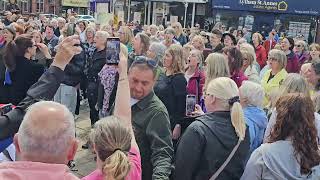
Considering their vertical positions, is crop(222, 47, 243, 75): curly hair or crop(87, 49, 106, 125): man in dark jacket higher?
crop(222, 47, 243, 75): curly hair

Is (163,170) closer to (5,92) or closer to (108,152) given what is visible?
(108,152)

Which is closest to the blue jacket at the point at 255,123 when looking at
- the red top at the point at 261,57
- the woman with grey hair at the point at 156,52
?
the woman with grey hair at the point at 156,52

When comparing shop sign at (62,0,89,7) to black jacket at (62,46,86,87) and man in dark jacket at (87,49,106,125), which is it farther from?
man in dark jacket at (87,49,106,125)

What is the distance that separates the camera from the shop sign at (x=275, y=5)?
21.6 meters

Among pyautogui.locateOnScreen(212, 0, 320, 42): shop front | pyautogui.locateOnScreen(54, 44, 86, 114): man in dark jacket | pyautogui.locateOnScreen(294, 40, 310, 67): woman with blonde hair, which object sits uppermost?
pyautogui.locateOnScreen(212, 0, 320, 42): shop front

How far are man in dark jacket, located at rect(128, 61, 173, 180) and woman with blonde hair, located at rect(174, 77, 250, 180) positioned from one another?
4.8 inches

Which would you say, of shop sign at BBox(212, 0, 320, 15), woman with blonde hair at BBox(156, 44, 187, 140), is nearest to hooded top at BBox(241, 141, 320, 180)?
woman with blonde hair at BBox(156, 44, 187, 140)

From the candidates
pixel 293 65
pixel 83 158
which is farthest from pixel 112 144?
pixel 293 65

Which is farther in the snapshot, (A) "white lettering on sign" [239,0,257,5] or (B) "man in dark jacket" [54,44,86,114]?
(A) "white lettering on sign" [239,0,257,5]

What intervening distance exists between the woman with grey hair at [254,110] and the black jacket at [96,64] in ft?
9.57

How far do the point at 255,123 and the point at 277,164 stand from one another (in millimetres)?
1061

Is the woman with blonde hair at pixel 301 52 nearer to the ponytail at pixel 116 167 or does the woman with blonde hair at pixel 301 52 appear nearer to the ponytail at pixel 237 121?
the ponytail at pixel 237 121

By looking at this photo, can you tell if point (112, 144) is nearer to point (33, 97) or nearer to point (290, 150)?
point (33, 97)

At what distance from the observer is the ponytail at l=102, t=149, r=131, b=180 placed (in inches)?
78.4
